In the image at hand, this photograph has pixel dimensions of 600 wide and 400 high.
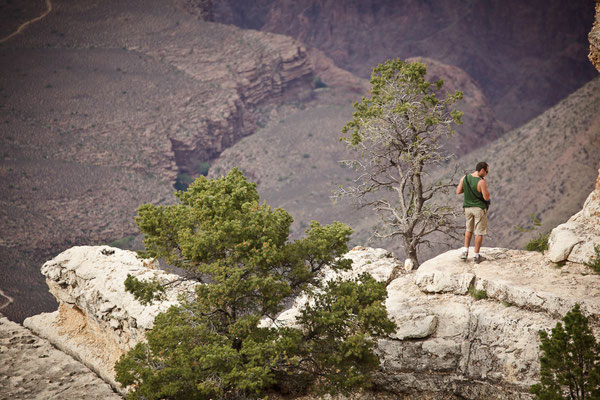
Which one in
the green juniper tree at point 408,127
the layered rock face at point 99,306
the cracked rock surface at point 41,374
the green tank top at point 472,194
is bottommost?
the cracked rock surface at point 41,374

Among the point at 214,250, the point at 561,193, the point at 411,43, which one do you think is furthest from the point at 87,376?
the point at 411,43

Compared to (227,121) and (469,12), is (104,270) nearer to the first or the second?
(227,121)

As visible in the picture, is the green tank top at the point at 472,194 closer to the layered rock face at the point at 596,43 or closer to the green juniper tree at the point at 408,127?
the green juniper tree at the point at 408,127

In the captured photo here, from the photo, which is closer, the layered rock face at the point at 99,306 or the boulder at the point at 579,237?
the boulder at the point at 579,237

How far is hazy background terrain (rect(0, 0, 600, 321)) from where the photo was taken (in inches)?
2389

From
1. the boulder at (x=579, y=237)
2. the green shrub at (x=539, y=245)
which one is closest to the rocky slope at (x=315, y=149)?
the green shrub at (x=539, y=245)

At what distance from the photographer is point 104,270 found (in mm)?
27328

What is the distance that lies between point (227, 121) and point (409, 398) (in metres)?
92.7

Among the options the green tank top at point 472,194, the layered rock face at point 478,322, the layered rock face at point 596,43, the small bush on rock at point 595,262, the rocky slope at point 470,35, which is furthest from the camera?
the rocky slope at point 470,35

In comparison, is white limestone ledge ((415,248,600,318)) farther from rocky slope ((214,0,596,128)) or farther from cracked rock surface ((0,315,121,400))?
rocky slope ((214,0,596,128))

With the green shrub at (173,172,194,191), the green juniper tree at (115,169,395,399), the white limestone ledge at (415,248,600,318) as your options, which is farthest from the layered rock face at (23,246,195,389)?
the green shrub at (173,172,194,191)

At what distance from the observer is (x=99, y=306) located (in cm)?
2630

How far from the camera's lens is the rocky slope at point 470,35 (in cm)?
15162

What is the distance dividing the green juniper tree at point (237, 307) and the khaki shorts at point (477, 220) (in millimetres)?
4134
